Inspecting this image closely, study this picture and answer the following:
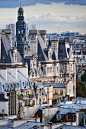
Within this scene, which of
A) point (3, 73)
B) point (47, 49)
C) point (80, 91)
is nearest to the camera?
point (3, 73)

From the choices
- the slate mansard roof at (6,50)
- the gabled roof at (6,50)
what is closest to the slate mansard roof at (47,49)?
the gabled roof at (6,50)

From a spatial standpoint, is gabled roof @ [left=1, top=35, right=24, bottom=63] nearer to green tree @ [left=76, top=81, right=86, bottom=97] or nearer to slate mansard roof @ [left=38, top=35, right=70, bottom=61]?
slate mansard roof @ [left=38, top=35, right=70, bottom=61]

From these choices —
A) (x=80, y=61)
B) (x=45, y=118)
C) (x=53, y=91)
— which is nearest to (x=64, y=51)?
(x=53, y=91)

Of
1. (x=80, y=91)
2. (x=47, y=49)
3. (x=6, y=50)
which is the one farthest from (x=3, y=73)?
(x=80, y=91)

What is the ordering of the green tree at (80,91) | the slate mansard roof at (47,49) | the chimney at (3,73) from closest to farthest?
the chimney at (3,73) < the slate mansard roof at (47,49) < the green tree at (80,91)

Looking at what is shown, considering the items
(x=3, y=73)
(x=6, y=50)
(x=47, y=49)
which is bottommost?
(x=3, y=73)

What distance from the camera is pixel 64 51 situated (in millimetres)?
138625

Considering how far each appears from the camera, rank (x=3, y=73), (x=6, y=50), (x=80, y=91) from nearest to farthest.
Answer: (x=3, y=73)
(x=6, y=50)
(x=80, y=91)

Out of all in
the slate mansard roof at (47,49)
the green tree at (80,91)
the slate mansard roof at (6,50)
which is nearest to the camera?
the slate mansard roof at (6,50)

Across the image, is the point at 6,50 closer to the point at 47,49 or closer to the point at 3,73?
the point at 47,49

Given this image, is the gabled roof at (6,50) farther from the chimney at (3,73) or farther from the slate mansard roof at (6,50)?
the chimney at (3,73)

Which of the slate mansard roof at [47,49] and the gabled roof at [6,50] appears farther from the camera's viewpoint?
the slate mansard roof at [47,49]

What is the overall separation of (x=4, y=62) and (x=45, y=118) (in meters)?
53.6

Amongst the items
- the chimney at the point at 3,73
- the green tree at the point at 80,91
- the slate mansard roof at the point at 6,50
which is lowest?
the green tree at the point at 80,91
